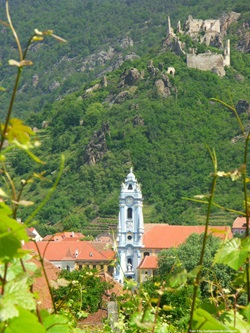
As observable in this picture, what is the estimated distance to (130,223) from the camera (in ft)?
248

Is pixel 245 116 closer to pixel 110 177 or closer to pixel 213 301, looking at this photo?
pixel 110 177

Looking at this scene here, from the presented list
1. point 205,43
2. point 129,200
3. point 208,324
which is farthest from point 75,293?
point 205,43

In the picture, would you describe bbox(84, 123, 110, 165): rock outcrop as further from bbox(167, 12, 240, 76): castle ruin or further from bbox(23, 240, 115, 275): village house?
bbox(23, 240, 115, 275): village house

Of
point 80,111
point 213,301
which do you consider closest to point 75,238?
point 80,111

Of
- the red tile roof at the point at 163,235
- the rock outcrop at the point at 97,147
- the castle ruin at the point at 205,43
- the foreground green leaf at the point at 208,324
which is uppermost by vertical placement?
the foreground green leaf at the point at 208,324

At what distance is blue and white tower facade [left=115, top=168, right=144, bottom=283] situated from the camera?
73.6 meters

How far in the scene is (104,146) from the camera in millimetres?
110125

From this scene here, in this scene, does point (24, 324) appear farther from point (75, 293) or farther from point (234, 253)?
point (75, 293)

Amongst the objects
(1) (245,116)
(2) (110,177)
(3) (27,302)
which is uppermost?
(3) (27,302)

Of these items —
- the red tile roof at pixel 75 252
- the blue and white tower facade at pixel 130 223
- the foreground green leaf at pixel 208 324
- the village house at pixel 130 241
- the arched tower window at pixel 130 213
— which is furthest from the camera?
the arched tower window at pixel 130 213

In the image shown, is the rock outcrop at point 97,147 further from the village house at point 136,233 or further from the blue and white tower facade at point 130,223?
the blue and white tower facade at point 130,223

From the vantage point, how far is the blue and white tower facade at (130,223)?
241 feet

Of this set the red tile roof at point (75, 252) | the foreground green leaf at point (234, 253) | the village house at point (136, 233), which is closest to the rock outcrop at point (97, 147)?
the village house at point (136, 233)

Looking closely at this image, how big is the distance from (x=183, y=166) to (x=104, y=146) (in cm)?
1021
